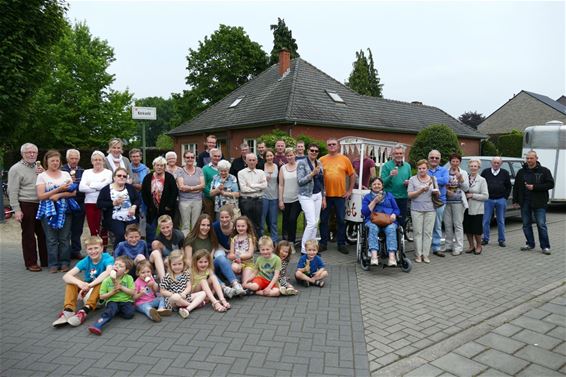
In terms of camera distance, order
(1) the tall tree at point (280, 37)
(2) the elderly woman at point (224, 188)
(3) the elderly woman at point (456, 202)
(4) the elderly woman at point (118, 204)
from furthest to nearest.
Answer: (1) the tall tree at point (280, 37), (3) the elderly woman at point (456, 202), (2) the elderly woman at point (224, 188), (4) the elderly woman at point (118, 204)

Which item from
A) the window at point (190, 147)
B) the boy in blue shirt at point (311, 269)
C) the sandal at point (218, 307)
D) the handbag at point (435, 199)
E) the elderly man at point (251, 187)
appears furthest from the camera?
the window at point (190, 147)

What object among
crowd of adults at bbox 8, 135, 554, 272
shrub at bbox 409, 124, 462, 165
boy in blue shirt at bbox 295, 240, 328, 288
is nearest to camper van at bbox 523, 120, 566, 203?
shrub at bbox 409, 124, 462, 165

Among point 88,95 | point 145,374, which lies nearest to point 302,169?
point 145,374

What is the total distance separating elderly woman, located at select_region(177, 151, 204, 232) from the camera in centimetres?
654

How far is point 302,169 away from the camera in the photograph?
6910 mm

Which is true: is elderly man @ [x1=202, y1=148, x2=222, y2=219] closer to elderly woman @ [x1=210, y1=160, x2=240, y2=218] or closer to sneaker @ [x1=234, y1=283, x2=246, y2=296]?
elderly woman @ [x1=210, y1=160, x2=240, y2=218]

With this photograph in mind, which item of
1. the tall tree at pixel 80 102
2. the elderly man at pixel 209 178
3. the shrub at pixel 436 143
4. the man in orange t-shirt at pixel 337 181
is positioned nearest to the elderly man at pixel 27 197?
the elderly man at pixel 209 178

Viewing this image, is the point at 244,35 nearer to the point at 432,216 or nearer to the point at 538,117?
the point at 538,117

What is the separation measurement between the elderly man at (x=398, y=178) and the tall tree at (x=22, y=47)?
5.75m

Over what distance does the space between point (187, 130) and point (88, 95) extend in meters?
6.95

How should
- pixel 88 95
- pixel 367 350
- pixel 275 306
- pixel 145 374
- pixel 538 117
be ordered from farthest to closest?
pixel 538 117 → pixel 88 95 → pixel 275 306 → pixel 367 350 → pixel 145 374

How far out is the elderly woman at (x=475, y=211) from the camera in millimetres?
7629

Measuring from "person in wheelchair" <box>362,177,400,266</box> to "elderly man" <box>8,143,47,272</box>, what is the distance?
17.7 ft

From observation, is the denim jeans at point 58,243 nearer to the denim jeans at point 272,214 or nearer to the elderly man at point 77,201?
the elderly man at point 77,201
